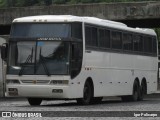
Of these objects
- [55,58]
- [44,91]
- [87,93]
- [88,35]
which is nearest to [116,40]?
[88,35]

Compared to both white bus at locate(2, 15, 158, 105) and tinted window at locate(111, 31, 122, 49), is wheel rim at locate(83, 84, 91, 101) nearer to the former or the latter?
white bus at locate(2, 15, 158, 105)

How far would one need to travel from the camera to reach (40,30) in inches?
1008

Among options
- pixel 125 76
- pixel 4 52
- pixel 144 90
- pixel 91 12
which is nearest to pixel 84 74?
pixel 4 52

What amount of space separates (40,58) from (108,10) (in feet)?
57.8

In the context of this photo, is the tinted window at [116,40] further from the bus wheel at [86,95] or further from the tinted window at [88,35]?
the bus wheel at [86,95]

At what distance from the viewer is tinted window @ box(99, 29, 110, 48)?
27484 millimetres

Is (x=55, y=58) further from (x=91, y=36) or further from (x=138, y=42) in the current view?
(x=138, y=42)

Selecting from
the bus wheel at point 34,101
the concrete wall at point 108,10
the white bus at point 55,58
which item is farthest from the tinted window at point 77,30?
the concrete wall at point 108,10

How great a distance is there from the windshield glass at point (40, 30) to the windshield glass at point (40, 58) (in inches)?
12.9

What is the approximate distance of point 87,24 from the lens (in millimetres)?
26203

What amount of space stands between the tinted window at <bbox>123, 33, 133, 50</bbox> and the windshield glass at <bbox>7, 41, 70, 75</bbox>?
590 centimetres

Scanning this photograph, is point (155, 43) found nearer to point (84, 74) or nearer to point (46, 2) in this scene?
point (84, 74)

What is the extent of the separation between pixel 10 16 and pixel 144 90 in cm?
1264

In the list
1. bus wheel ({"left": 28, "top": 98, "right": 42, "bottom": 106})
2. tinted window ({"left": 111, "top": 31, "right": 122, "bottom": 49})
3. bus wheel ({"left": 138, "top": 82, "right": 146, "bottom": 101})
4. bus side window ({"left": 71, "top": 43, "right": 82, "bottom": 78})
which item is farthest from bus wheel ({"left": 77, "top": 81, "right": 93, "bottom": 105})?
bus wheel ({"left": 138, "top": 82, "right": 146, "bottom": 101})
